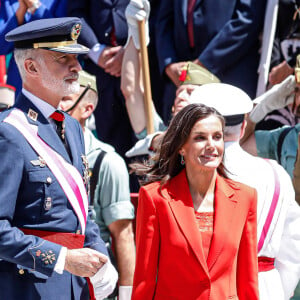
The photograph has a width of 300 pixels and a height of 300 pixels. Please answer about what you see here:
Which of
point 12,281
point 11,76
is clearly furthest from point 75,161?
point 11,76

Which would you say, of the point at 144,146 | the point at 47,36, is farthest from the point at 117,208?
the point at 47,36

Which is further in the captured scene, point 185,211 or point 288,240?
point 288,240

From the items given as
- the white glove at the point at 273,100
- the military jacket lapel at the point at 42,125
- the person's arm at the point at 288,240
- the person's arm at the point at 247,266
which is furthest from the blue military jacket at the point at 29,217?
the white glove at the point at 273,100

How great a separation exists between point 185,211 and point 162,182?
21 centimetres

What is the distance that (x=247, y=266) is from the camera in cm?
334

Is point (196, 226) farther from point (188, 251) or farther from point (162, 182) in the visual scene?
point (162, 182)

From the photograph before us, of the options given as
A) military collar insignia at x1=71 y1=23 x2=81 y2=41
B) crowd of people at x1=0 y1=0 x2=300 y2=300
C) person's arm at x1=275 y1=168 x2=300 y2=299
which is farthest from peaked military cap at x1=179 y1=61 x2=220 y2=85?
military collar insignia at x1=71 y1=23 x2=81 y2=41

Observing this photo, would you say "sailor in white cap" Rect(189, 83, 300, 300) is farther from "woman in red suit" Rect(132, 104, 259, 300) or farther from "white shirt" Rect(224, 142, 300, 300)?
"woman in red suit" Rect(132, 104, 259, 300)

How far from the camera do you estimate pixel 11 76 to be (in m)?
5.97

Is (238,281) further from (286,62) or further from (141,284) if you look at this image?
(286,62)

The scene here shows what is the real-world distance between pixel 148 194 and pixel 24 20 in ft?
9.30

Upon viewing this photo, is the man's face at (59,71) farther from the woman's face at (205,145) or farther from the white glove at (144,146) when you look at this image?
the white glove at (144,146)

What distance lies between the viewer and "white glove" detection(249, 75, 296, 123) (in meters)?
4.90

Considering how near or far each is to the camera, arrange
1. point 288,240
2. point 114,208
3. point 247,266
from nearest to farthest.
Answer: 1. point 247,266
2. point 288,240
3. point 114,208
